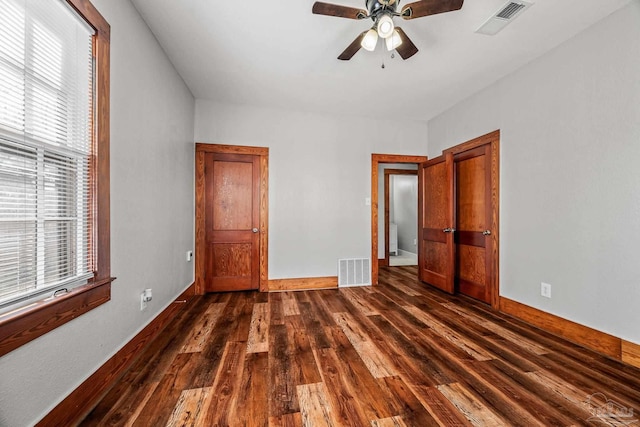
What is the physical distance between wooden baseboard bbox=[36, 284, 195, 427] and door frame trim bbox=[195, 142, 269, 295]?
3.94ft

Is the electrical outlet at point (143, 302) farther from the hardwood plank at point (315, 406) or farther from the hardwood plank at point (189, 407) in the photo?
the hardwood plank at point (315, 406)

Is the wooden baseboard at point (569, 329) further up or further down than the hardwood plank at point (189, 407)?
further up

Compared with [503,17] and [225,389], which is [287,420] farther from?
[503,17]

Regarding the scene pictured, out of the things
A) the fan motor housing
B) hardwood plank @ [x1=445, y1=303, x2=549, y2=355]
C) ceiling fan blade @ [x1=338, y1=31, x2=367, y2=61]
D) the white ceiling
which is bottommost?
hardwood plank @ [x1=445, y1=303, x2=549, y2=355]

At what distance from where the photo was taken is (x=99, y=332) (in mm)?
1578

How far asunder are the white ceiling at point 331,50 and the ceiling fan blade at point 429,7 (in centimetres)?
42

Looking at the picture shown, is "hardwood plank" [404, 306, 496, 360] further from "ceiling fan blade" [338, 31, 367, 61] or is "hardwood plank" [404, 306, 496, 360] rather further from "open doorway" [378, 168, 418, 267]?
"open doorway" [378, 168, 418, 267]

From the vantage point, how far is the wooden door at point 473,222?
3.16 m

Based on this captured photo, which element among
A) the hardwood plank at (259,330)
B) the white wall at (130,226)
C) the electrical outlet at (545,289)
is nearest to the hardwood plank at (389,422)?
the hardwood plank at (259,330)

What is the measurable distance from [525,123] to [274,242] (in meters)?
3.30

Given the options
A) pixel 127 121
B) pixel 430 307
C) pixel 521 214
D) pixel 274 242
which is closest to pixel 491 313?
pixel 430 307

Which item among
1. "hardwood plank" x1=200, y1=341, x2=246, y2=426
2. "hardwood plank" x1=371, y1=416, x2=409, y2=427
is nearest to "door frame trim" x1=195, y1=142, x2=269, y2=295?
"hardwood plank" x1=200, y1=341, x2=246, y2=426

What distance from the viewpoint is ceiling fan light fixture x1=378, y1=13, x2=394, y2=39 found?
5.53ft

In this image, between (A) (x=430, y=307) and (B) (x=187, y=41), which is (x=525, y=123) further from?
(B) (x=187, y=41)
